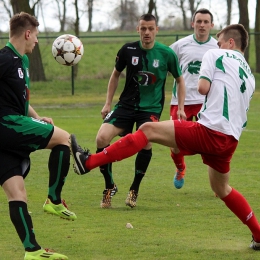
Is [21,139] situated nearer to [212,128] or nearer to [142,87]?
[212,128]

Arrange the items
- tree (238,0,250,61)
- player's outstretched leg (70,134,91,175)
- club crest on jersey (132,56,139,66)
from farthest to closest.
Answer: tree (238,0,250,61) < club crest on jersey (132,56,139,66) < player's outstretched leg (70,134,91,175)

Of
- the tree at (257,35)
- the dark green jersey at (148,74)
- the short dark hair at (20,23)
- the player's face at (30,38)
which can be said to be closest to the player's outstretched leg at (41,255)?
the player's face at (30,38)

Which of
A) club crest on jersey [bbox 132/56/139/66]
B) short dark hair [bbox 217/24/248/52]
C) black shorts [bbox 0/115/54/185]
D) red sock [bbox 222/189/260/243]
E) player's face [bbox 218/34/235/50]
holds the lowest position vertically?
red sock [bbox 222/189/260/243]

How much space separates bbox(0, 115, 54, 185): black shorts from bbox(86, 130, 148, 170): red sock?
0.58 metres

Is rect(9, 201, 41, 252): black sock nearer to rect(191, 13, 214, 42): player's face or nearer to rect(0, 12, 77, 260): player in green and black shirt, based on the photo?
rect(0, 12, 77, 260): player in green and black shirt

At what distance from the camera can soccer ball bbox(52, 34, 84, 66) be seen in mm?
9898

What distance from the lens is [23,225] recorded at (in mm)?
5449

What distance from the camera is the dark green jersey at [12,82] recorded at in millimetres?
5547

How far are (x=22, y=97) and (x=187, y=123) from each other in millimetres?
1465

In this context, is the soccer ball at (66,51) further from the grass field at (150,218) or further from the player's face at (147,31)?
the player's face at (147,31)

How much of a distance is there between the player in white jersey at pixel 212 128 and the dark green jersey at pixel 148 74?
209 centimetres

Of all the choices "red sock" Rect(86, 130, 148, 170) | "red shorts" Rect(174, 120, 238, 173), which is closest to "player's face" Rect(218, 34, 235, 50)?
"red shorts" Rect(174, 120, 238, 173)

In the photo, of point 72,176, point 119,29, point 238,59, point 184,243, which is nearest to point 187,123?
point 238,59

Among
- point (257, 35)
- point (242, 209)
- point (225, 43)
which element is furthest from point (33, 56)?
point (242, 209)
